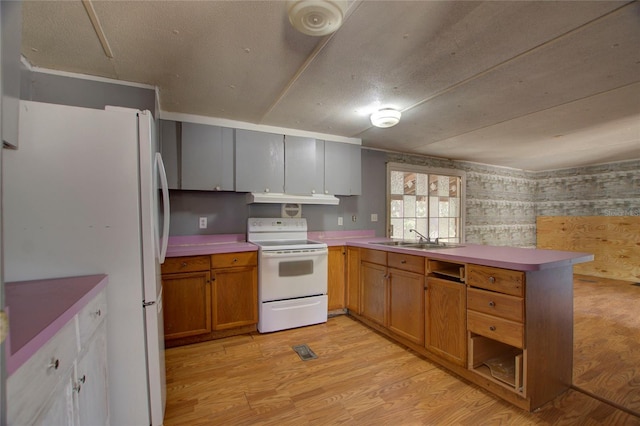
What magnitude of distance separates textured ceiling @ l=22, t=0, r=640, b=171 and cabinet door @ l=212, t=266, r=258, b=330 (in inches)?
62.0

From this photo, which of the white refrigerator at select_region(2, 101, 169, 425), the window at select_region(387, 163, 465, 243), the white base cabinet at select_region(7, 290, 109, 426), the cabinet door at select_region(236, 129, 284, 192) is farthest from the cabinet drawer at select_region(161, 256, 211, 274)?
the window at select_region(387, 163, 465, 243)

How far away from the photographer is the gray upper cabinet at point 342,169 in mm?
3459

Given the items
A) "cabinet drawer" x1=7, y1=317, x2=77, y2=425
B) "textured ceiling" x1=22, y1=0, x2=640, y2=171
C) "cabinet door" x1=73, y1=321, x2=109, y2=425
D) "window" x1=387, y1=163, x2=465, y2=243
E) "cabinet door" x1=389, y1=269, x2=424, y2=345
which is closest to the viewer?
"cabinet drawer" x1=7, y1=317, x2=77, y2=425

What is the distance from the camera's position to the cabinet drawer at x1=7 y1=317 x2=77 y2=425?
65cm

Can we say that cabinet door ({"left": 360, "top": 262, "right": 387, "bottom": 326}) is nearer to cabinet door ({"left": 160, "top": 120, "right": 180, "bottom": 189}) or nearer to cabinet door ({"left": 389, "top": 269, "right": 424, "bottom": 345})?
cabinet door ({"left": 389, "top": 269, "right": 424, "bottom": 345})

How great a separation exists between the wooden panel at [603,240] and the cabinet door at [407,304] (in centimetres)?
503

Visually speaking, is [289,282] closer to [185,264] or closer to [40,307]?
[185,264]

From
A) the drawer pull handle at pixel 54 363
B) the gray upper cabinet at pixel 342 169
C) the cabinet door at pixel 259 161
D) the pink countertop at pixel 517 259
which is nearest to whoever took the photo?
the drawer pull handle at pixel 54 363

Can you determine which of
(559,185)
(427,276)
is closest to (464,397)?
(427,276)

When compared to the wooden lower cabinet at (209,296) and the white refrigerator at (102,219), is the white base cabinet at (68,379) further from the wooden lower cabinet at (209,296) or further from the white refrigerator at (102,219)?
the wooden lower cabinet at (209,296)

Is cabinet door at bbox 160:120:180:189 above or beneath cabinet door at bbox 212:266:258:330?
above

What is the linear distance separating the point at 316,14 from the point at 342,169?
2.29m

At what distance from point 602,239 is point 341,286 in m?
5.28

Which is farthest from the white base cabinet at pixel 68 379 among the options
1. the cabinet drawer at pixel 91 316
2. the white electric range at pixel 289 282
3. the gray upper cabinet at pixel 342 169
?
the gray upper cabinet at pixel 342 169
